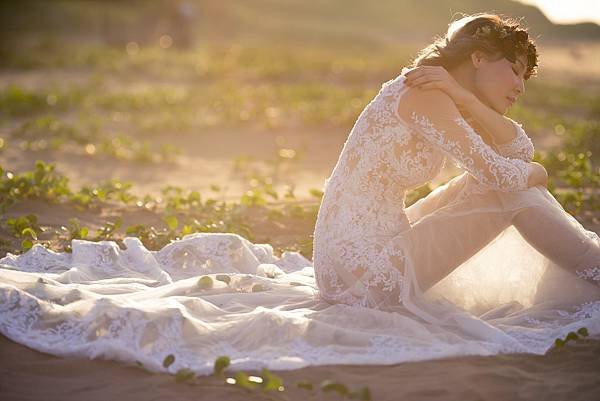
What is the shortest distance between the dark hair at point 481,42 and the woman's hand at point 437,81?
0.41ft

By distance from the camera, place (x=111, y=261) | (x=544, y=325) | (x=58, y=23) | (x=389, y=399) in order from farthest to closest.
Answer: (x=58, y=23) < (x=111, y=261) < (x=544, y=325) < (x=389, y=399)

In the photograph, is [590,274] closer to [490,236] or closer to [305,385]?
[490,236]

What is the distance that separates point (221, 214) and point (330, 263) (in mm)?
2514

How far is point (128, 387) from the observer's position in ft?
12.1

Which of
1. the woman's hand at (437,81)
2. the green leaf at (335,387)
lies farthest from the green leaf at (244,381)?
the woman's hand at (437,81)

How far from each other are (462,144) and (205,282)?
1632mm

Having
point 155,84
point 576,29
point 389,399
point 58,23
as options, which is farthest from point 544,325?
point 576,29

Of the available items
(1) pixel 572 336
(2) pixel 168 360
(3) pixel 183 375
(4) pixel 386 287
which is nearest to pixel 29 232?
(2) pixel 168 360

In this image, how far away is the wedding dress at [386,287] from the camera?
13.0 feet

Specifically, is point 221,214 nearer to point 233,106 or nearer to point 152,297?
point 152,297

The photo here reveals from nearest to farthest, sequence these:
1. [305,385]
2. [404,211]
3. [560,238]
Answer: [305,385] → [560,238] → [404,211]

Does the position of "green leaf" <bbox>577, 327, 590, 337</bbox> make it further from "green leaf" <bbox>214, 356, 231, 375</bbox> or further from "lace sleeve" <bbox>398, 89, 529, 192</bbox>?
"green leaf" <bbox>214, 356, 231, 375</bbox>

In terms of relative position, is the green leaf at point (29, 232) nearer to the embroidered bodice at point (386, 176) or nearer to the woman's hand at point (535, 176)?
the embroidered bodice at point (386, 176)

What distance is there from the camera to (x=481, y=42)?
4.39 m
